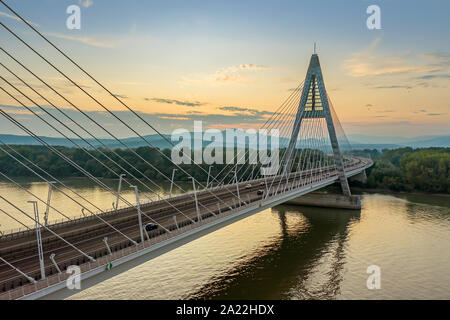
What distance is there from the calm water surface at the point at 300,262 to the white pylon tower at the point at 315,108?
1009 centimetres

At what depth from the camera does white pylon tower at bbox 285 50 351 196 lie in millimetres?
47562

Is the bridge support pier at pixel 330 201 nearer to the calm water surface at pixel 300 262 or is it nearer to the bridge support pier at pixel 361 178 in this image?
the calm water surface at pixel 300 262

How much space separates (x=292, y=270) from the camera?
25531 mm

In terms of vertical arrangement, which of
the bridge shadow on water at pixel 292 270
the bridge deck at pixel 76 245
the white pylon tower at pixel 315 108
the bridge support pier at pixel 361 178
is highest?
the white pylon tower at pixel 315 108

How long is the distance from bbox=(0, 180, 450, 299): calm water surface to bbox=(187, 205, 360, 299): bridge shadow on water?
0.07 metres

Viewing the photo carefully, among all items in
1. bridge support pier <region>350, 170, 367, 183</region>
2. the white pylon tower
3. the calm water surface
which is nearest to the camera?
the calm water surface

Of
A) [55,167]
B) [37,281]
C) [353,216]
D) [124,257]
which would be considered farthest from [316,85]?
[55,167]

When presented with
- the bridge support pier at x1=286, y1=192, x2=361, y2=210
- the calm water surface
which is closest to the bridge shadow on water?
the calm water surface

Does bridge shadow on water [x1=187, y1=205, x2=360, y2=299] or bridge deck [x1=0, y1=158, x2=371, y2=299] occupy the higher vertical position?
bridge deck [x1=0, y1=158, x2=371, y2=299]

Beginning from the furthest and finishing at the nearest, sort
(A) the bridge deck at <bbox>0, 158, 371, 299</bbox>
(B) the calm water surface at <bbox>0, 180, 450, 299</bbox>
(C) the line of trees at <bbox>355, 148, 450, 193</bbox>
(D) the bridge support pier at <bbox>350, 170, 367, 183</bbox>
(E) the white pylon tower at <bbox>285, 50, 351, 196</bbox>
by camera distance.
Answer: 1. (D) the bridge support pier at <bbox>350, 170, 367, 183</bbox>
2. (C) the line of trees at <bbox>355, 148, 450, 193</bbox>
3. (E) the white pylon tower at <bbox>285, 50, 351, 196</bbox>
4. (B) the calm water surface at <bbox>0, 180, 450, 299</bbox>
5. (A) the bridge deck at <bbox>0, 158, 371, 299</bbox>

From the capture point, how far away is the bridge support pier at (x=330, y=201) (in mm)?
47875

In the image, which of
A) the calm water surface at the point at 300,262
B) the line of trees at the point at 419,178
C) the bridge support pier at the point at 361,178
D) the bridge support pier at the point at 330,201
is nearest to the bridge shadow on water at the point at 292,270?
the calm water surface at the point at 300,262

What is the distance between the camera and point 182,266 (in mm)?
25125

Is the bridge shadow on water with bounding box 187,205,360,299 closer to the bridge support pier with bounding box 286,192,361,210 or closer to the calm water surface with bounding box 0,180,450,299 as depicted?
the calm water surface with bounding box 0,180,450,299
